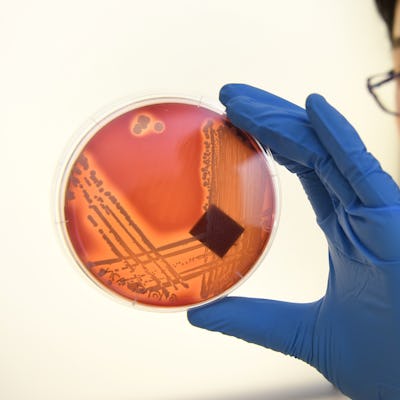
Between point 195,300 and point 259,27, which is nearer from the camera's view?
point 195,300

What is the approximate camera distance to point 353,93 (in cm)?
118

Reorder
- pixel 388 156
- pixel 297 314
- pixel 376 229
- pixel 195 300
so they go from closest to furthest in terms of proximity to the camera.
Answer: pixel 376 229, pixel 195 300, pixel 297 314, pixel 388 156

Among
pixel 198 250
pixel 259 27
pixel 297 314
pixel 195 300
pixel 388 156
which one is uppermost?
pixel 259 27

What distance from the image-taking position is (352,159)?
A: 2.55 feet

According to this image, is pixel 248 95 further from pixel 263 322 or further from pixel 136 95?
pixel 263 322

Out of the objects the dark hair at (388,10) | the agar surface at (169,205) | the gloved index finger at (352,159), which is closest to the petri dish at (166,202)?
the agar surface at (169,205)

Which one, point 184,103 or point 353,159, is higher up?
point 184,103

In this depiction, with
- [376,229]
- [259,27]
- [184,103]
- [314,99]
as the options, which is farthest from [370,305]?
[259,27]

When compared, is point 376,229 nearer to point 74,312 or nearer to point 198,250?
point 198,250

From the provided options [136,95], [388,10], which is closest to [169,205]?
[136,95]

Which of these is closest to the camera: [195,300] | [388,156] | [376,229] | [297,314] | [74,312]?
[376,229]

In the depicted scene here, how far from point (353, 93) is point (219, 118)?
539 mm

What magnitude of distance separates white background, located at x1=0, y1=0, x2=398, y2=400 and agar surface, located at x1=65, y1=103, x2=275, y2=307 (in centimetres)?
11

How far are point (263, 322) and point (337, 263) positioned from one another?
232 millimetres
